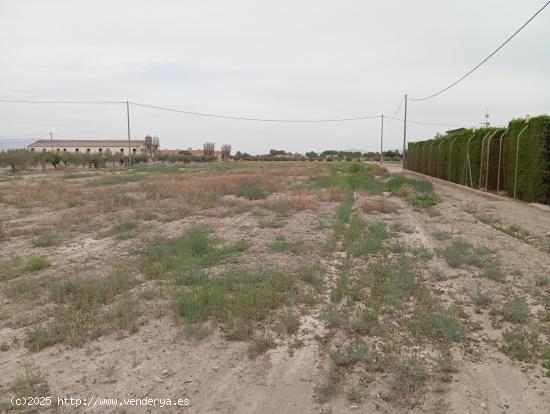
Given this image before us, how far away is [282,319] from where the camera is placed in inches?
189

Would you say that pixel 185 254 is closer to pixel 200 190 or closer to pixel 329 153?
pixel 200 190

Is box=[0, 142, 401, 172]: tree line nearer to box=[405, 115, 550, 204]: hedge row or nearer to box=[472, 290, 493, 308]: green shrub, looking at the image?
box=[405, 115, 550, 204]: hedge row

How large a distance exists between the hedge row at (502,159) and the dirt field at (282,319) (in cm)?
430

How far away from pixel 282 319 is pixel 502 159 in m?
15.4

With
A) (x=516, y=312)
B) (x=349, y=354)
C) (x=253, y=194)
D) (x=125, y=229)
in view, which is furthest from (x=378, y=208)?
(x=349, y=354)

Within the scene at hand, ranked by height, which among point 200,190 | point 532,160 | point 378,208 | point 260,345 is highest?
point 532,160

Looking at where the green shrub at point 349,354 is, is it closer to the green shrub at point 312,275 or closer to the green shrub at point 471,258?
the green shrub at point 312,275

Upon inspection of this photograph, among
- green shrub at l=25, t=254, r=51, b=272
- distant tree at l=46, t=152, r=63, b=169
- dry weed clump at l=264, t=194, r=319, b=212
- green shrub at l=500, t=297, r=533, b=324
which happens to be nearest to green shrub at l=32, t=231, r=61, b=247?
green shrub at l=25, t=254, r=51, b=272

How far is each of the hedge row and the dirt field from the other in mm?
4300

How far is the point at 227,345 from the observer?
4281 millimetres

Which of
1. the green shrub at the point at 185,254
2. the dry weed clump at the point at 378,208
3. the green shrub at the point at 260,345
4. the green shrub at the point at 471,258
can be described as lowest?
the green shrub at the point at 260,345

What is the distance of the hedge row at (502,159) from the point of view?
44.2 ft

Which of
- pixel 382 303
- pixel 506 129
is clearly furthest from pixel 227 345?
pixel 506 129

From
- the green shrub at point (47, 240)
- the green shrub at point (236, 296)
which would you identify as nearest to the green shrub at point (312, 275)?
the green shrub at point (236, 296)
